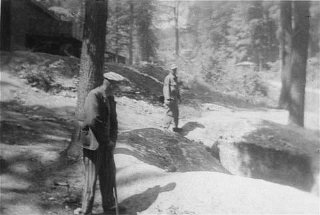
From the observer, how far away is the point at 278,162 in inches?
452

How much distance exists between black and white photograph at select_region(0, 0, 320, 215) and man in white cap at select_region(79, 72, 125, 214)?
14mm

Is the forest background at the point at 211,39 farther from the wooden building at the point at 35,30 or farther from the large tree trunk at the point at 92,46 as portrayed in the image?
the large tree trunk at the point at 92,46

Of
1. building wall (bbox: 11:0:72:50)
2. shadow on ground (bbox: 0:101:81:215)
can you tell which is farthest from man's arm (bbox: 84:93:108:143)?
building wall (bbox: 11:0:72:50)

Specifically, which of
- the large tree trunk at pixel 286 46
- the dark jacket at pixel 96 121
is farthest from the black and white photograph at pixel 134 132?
the large tree trunk at pixel 286 46

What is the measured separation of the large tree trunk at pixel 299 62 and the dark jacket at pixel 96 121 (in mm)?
10035

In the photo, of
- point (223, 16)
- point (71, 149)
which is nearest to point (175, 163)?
point (71, 149)

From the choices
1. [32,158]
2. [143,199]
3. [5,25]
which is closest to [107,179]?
[143,199]

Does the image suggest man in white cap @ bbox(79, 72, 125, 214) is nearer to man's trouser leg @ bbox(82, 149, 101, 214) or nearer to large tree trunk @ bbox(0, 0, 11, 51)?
man's trouser leg @ bbox(82, 149, 101, 214)

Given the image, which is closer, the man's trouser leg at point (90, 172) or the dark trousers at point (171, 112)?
the man's trouser leg at point (90, 172)

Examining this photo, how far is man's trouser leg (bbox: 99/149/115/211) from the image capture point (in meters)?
5.50

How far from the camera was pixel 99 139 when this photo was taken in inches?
208

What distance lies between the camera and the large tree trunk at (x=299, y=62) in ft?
44.0

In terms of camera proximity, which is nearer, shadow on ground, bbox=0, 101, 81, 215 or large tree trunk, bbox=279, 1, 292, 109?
shadow on ground, bbox=0, 101, 81, 215

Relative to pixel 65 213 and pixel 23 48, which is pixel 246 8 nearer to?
pixel 23 48
